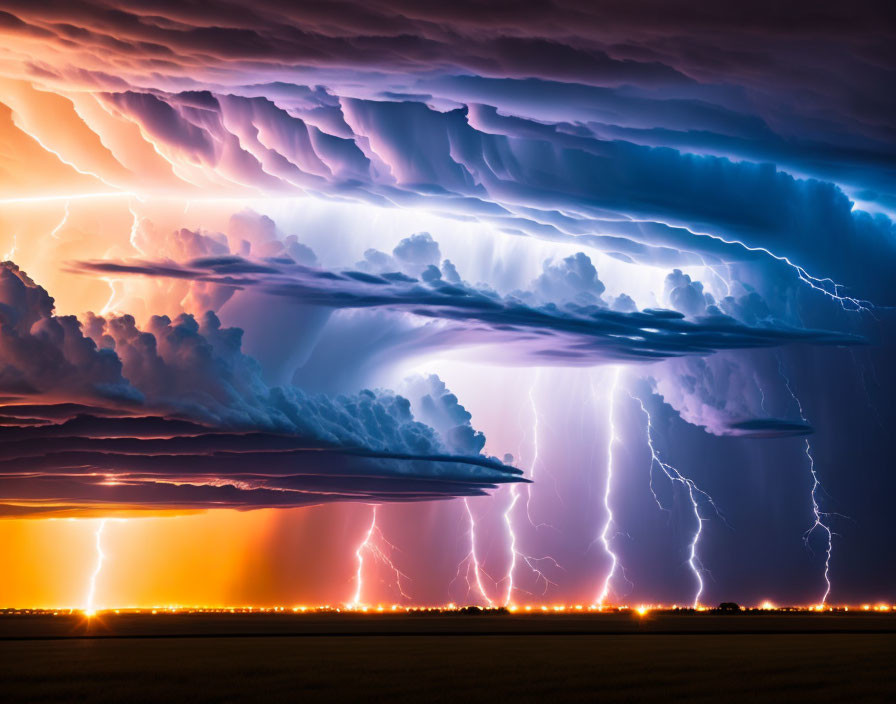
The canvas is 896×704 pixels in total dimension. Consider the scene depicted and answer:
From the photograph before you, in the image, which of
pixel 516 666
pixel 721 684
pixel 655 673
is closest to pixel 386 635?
pixel 516 666

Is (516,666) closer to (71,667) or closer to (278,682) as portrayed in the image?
(278,682)

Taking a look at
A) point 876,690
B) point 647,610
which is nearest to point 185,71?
point 876,690

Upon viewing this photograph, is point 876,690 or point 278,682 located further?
point 278,682

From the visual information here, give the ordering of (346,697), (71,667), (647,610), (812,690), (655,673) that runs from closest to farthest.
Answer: (346,697) → (812,690) → (655,673) → (71,667) → (647,610)

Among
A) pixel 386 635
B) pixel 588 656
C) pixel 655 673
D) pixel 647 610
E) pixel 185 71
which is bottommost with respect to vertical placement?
pixel 655 673

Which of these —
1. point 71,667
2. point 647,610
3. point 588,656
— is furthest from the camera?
point 647,610

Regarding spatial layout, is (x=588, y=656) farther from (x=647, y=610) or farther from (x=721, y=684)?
(x=647, y=610)

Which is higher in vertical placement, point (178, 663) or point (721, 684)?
point (178, 663)
